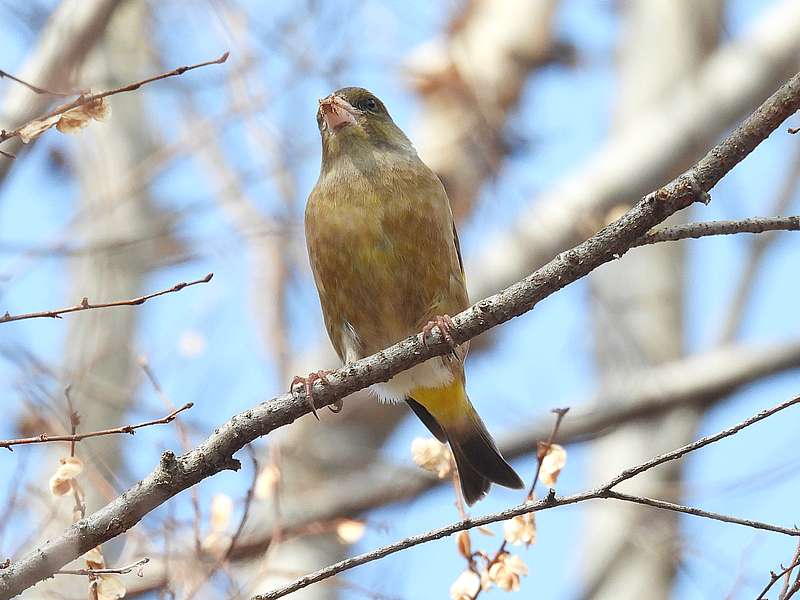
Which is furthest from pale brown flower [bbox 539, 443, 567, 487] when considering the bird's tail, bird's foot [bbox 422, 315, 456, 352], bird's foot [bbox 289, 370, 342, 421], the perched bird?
the bird's tail

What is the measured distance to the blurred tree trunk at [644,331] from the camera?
7668 millimetres

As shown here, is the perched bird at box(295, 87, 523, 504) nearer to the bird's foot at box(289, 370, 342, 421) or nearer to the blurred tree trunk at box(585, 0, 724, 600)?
the bird's foot at box(289, 370, 342, 421)

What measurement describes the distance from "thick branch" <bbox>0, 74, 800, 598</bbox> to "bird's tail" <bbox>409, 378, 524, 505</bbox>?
1547 mm

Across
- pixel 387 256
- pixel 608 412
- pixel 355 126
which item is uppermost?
pixel 355 126

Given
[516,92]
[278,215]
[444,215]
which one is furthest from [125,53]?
[444,215]

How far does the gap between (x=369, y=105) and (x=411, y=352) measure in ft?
6.47

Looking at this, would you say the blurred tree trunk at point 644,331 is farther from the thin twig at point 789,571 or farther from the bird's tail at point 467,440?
the thin twig at point 789,571

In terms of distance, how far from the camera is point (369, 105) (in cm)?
470

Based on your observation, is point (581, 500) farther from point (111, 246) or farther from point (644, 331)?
point (644, 331)

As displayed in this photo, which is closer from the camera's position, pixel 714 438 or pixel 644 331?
pixel 714 438

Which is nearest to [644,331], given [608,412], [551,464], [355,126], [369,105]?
[608,412]

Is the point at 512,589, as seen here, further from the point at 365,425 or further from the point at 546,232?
the point at 365,425

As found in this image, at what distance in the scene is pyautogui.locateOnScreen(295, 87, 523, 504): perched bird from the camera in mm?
4078

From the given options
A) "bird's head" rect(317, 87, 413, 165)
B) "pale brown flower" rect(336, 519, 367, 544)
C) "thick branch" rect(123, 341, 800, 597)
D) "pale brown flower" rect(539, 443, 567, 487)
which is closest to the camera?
"pale brown flower" rect(539, 443, 567, 487)
